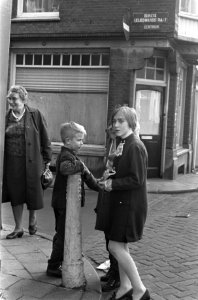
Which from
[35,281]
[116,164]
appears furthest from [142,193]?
[35,281]

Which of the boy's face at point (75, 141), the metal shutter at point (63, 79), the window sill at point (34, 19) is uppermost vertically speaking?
the window sill at point (34, 19)

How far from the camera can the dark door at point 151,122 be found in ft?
40.1

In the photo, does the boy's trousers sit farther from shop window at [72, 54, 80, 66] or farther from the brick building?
shop window at [72, 54, 80, 66]

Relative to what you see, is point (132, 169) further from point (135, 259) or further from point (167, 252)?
point (167, 252)

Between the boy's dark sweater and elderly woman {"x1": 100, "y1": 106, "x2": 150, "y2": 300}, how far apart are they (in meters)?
0.42

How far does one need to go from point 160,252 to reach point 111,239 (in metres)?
1.93

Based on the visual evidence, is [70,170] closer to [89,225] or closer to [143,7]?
[89,225]

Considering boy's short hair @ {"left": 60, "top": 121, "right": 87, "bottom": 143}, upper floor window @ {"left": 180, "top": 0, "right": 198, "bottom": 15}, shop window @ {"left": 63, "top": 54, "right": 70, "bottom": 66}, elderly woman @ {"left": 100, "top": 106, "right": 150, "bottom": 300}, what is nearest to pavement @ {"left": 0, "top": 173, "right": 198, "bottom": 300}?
elderly woman @ {"left": 100, "top": 106, "right": 150, "bottom": 300}

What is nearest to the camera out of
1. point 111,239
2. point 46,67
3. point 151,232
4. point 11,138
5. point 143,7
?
point 111,239

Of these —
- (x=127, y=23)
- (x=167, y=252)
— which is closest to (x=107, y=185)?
(x=167, y=252)

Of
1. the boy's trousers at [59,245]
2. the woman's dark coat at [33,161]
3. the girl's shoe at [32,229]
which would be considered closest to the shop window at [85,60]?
the woman's dark coat at [33,161]

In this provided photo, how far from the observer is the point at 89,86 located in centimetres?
1203

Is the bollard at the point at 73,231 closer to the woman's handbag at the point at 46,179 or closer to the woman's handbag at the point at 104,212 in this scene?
the woman's handbag at the point at 104,212

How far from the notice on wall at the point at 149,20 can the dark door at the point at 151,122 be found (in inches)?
63.1
